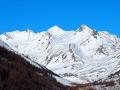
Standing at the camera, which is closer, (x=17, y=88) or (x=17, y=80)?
(x=17, y=88)

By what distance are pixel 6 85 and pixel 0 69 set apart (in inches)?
921

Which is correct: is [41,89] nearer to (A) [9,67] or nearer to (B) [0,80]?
(A) [9,67]

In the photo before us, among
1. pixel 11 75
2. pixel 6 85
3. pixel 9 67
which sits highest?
pixel 9 67

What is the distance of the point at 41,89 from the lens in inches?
7421

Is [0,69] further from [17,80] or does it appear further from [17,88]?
[17,88]

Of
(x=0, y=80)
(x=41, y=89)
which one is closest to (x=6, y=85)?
(x=0, y=80)

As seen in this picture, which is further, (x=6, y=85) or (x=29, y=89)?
(x=29, y=89)

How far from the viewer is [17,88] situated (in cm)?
15100

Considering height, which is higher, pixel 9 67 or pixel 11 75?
pixel 9 67

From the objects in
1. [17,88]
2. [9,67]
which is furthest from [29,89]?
[9,67]

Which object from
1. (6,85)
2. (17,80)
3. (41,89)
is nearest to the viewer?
(6,85)

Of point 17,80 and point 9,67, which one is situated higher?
point 9,67

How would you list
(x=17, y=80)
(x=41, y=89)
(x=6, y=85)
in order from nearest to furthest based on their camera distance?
(x=6, y=85) < (x=17, y=80) < (x=41, y=89)

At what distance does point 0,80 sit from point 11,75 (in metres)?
22.5
